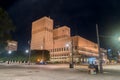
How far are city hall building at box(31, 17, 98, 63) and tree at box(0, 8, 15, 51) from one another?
252ft

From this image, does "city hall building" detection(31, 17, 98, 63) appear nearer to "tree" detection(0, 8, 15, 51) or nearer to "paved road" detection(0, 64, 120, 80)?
"tree" detection(0, 8, 15, 51)

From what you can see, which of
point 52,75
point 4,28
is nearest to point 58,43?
point 4,28

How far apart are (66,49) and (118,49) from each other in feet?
165

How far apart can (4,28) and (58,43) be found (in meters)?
108

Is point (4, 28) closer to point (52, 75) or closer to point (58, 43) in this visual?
point (52, 75)

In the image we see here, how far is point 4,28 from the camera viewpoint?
29766mm

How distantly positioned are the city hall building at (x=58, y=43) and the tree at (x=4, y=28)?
76.8 meters

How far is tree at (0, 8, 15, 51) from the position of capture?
1142 inches

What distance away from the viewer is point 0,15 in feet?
93.5

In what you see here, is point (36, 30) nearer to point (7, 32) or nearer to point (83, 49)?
point (83, 49)

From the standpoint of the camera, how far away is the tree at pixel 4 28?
1142 inches

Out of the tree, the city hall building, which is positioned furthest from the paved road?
the city hall building

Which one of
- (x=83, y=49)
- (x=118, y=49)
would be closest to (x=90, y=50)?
(x=83, y=49)

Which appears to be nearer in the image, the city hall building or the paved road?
the paved road
